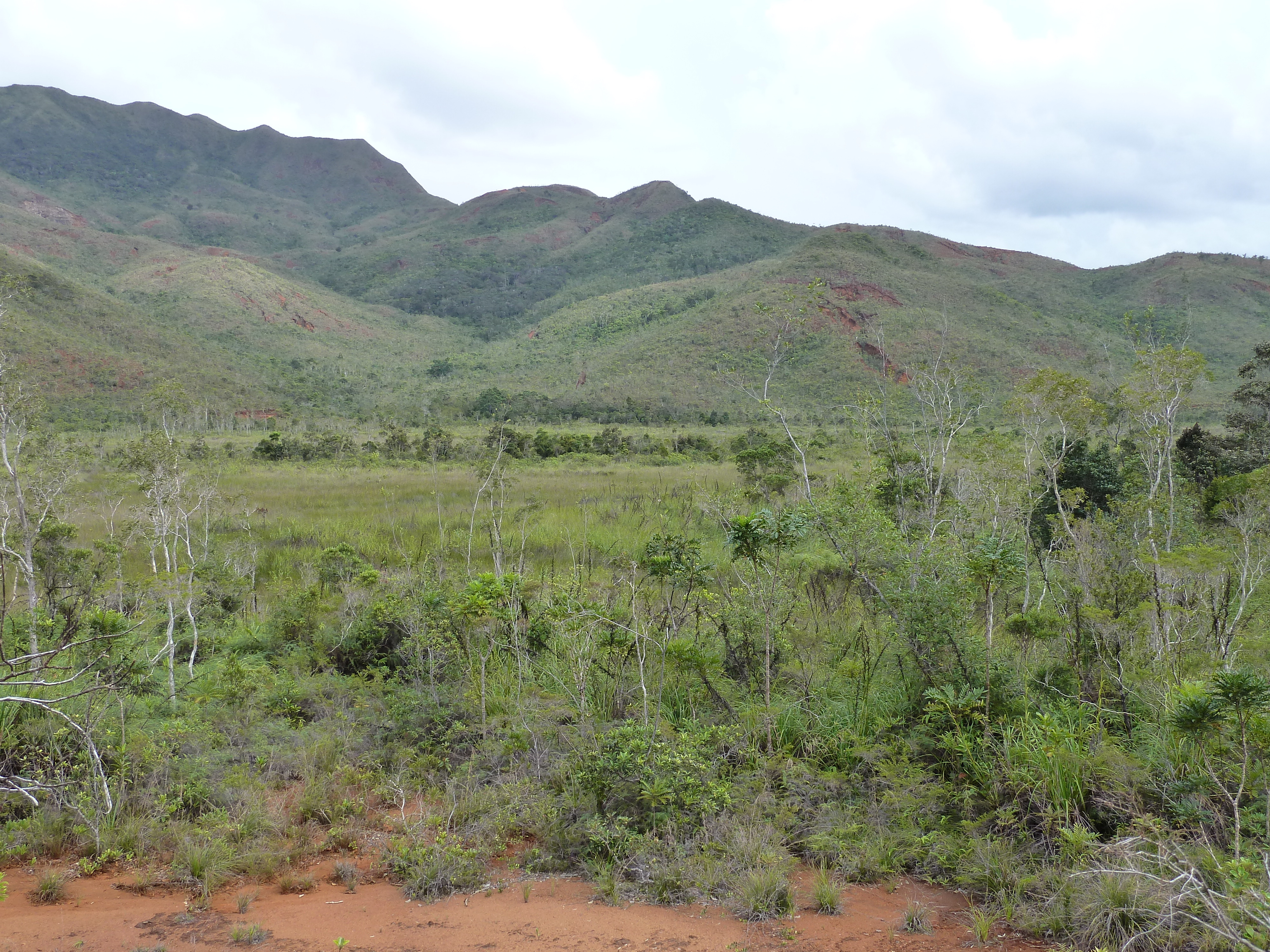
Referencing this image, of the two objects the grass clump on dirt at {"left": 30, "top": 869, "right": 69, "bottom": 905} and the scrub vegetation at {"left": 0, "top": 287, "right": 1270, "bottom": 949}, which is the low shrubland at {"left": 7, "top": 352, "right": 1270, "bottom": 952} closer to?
the scrub vegetation at {"left": 0, "top": 287, "right": 1270, "bottom": 949}

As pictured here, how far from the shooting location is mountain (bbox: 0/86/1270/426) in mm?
50125

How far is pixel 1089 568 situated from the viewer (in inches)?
255

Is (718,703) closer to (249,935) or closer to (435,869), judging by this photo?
(435,869)

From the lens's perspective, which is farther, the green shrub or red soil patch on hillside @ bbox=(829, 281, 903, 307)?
red soil patch on hillside @ bbox=(829, 281, 903, 307)

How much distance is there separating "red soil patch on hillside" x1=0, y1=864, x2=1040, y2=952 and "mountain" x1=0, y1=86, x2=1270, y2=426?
5848mm

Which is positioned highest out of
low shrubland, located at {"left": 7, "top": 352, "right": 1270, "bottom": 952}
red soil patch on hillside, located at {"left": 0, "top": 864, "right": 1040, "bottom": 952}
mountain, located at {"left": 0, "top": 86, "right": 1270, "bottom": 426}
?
mountain, located at {"left": 0, "top": 86, "right": 1270, "bottom": 426}

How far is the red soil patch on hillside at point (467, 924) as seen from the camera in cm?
397

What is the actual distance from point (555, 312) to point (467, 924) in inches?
3900

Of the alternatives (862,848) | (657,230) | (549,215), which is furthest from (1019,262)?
(862,848)

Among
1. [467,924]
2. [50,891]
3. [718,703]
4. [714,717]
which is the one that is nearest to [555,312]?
[718,703]

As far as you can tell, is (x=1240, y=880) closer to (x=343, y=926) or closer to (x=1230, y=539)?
(x=343, y=926)

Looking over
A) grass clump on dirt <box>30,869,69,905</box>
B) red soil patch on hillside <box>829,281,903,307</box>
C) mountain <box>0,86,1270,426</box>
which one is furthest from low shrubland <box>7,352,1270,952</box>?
red soil patch on hillside <box>829,281,903,307</box>

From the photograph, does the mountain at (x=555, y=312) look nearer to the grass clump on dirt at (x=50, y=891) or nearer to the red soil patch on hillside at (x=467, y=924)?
the grass clump on dirt at (x=50, y=891)

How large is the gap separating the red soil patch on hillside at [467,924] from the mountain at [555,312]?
19.2ft
